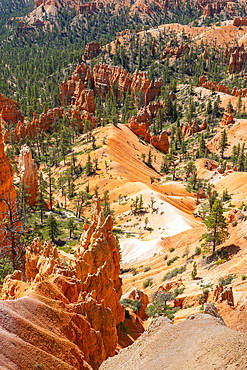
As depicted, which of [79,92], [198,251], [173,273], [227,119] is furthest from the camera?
[79,92]

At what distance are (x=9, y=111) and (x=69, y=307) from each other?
389ft

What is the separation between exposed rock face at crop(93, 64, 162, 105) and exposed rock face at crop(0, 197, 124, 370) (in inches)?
5214

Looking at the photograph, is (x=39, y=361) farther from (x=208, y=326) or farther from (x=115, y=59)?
(x=115, y=59)

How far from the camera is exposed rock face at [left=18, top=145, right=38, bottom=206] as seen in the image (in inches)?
2368

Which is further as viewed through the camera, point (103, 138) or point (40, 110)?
point (40, 110)

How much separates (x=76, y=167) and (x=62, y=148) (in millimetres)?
10835

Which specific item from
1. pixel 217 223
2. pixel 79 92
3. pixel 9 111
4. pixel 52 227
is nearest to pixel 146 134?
pixel 79 92

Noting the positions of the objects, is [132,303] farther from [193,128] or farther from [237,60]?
[237,60]

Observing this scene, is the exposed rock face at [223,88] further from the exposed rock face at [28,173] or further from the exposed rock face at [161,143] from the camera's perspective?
the exposed rock face at [28,173]

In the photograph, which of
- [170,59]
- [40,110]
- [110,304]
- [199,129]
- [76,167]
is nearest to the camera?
[110,304]

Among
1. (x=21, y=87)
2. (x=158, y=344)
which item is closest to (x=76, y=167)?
(x=158, y=344)

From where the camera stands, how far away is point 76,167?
89.6m

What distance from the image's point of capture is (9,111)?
12300 centimetres

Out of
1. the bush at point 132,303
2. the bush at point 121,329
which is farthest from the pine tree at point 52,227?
the bush at point 121,329
